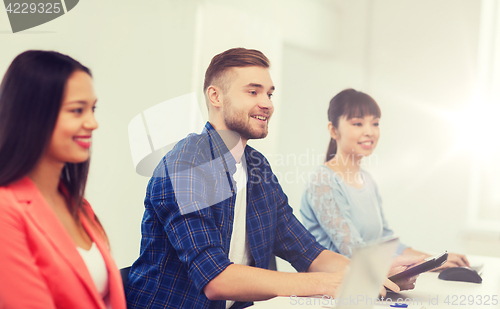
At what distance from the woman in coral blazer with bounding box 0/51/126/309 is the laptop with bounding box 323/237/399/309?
19.5 inches

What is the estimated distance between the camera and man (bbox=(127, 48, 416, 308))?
1.02m

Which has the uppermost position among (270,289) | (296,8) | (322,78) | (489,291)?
→ (296,8)

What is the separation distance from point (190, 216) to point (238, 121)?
514mm

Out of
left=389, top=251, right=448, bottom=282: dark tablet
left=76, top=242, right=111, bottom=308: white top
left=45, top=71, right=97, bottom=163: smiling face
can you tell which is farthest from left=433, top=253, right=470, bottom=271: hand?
left=45, top=71, right=97, bottom=163: smiling face

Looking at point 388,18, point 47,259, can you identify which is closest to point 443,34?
point 388,18

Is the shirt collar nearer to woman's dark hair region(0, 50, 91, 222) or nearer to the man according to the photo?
the man

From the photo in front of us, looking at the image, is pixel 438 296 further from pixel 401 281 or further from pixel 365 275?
pixel 365 275

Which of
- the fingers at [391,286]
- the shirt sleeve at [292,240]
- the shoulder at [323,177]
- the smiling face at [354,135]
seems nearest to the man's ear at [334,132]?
the smiling face at [354,135]

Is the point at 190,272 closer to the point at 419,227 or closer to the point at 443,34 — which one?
the point at 419,227

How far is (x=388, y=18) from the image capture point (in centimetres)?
240

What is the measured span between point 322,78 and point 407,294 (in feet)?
5.57

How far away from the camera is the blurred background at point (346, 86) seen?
179 cm

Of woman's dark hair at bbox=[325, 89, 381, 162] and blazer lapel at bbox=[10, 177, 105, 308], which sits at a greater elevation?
woman's dark hair at bbox=[325, 89, 381, 162]

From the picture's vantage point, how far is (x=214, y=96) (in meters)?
1.54
